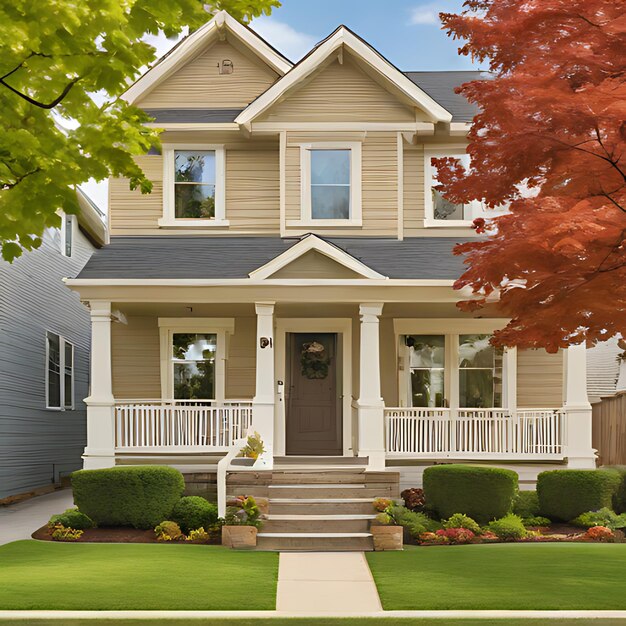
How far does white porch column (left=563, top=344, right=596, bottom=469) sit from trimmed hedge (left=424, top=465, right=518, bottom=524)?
2076mm

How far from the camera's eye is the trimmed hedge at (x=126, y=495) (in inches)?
539

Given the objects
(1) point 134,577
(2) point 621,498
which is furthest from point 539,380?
(1) point 134,577

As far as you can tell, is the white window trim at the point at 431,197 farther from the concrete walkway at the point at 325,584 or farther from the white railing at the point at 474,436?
the concrete walkway at the point at 325,584

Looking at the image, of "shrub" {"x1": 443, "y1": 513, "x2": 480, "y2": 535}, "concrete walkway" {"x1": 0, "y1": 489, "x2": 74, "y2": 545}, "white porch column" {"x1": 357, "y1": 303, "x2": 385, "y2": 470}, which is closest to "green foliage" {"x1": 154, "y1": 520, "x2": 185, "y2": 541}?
"concrete walkway" {"x1": 0, "y1": 489, "x2": 74, "y2": 545}

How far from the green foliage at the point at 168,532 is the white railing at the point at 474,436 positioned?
13.7 feet

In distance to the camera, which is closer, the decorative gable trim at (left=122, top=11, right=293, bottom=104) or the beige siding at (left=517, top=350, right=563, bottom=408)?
the decorative gable trim at (left=122, top=11, right=293, bottom=104)

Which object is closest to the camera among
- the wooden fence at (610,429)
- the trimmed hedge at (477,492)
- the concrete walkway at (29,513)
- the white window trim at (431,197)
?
the trimmed hedge at (477,492)

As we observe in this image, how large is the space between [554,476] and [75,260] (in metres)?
14.1

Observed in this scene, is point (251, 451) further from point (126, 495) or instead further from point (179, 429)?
point (126, 495)

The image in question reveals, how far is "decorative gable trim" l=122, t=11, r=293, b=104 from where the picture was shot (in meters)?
17.4

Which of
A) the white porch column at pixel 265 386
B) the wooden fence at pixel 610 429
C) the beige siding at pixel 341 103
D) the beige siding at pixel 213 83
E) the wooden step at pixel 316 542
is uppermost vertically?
the beige siding at pixel 213 83

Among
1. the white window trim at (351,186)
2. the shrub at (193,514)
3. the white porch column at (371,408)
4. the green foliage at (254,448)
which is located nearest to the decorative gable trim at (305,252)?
the white porch column at (371,408)

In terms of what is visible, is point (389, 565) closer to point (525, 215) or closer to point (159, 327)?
point (525, 215)

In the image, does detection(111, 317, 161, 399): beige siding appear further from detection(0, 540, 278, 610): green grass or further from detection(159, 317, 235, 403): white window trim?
detection(0, 540, 278, 610): green grass
